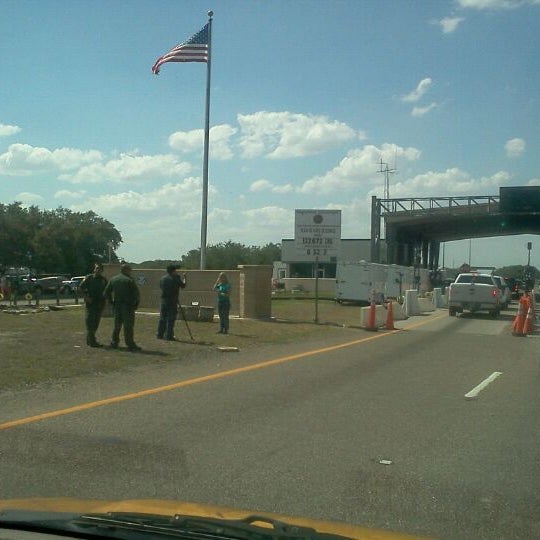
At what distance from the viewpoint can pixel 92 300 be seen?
15.8 metres

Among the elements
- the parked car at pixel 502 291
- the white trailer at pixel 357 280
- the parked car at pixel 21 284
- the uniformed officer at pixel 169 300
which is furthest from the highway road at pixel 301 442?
the white trailer at pixel 357 280

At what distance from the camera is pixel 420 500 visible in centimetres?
593

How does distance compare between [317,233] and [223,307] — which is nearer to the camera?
[223,307]

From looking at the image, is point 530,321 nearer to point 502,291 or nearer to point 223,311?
point 223,311

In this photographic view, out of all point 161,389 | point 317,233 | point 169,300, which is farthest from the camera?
point 317,233

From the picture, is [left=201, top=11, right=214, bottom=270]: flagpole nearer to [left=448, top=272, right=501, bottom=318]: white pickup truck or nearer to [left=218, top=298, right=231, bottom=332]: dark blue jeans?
[left=218, top=298, right=231, bottom=332]: dark blue jeans

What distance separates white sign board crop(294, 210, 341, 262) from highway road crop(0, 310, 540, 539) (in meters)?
13.6

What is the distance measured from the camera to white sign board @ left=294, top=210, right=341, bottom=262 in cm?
2750

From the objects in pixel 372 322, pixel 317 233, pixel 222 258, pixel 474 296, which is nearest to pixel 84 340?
pixel 372 322

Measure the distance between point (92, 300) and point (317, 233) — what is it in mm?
13166

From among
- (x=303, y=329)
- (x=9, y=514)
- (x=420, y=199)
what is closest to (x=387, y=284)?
(x=420, y=199)

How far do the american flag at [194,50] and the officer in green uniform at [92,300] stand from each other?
1551 centimetres

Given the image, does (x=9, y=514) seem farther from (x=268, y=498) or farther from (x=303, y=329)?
(x=303, y=329)

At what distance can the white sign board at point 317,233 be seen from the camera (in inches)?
1083
